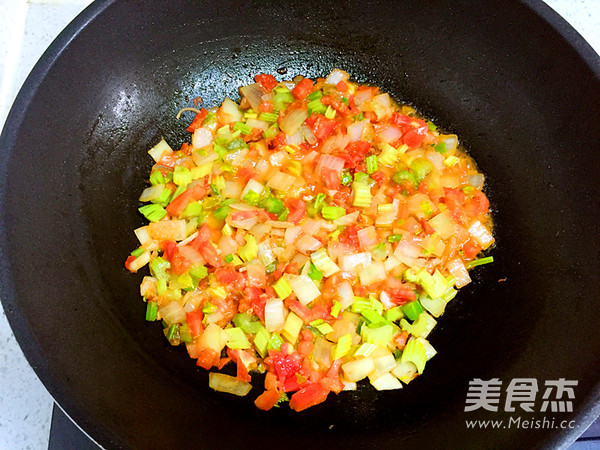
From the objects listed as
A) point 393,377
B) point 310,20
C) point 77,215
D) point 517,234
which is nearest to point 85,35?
point 77,215

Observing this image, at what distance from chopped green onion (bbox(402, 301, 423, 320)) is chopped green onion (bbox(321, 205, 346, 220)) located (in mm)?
399

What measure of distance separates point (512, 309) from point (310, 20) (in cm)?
135

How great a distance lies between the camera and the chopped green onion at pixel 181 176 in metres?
1.90

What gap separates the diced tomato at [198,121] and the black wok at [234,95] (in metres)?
0.06

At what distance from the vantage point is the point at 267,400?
1.63 m

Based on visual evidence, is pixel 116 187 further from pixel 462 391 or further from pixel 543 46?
pixel 543 46

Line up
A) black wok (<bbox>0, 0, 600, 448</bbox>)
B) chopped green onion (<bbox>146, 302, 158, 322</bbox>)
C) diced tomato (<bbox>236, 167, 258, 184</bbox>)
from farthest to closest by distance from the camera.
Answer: diced tomato (<bbox>236, 167, 258, 184</bbox>), chopped green onion (<bbox>146, 302, 158, 322</bbox>), black wok (<bbox>0, 0, 600, 448</bbox>)

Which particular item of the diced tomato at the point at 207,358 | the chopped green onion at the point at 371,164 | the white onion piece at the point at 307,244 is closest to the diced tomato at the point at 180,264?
the diced tomato at the point at 207,358

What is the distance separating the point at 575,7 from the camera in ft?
7.98

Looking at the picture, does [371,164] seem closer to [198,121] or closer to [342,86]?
[342,86]

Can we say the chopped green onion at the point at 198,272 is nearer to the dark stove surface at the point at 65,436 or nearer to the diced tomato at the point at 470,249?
the dark stove surface at the point at 65,436

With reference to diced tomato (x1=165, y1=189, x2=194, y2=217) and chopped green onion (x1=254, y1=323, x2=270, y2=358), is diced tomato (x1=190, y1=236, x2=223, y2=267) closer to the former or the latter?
diced tomato (x1=165, y1=189, x2=194, y2=217)

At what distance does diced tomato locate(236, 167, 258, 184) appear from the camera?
193cm

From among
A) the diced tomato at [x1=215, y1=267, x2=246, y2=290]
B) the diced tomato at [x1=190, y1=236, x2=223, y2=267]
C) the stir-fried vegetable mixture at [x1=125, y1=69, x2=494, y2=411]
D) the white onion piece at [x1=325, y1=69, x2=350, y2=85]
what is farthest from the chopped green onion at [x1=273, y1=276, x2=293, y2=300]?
the white onion piece at [x1=325, y1=69, x2=350, y2=85]
